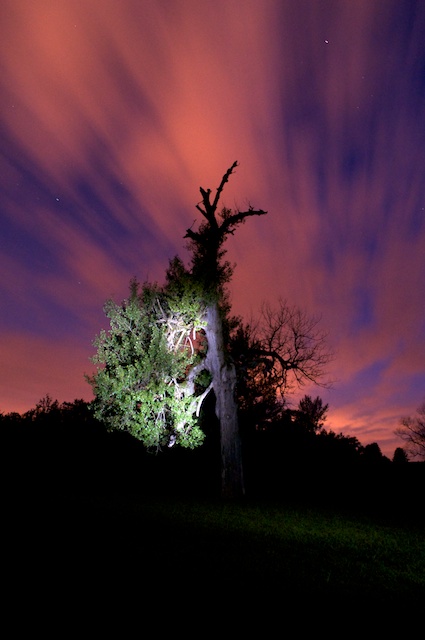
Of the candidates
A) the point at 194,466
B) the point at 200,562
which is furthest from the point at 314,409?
the point at 200,562

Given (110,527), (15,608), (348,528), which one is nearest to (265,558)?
(110,527)

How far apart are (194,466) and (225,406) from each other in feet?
29.7

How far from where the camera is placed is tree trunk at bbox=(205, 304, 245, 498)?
18.9 metres

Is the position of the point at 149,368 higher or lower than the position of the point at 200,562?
higher

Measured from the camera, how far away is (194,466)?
2659 centimetres

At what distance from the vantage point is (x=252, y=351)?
2264cm

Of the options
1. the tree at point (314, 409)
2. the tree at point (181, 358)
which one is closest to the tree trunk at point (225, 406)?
the tree at point (181, 358)

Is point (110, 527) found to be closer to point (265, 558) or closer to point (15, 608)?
point (265, 558)

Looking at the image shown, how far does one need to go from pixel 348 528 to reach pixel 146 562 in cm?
866

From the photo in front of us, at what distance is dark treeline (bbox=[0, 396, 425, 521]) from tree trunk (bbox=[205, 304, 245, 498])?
144 cm

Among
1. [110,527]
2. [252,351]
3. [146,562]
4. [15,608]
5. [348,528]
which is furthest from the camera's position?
[252,351]

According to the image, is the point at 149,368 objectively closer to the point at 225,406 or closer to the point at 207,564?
the point at 225,406

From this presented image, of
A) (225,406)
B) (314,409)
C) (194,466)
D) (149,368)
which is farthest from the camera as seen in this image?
(314,409)

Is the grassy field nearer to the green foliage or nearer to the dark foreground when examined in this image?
the dark foreground
